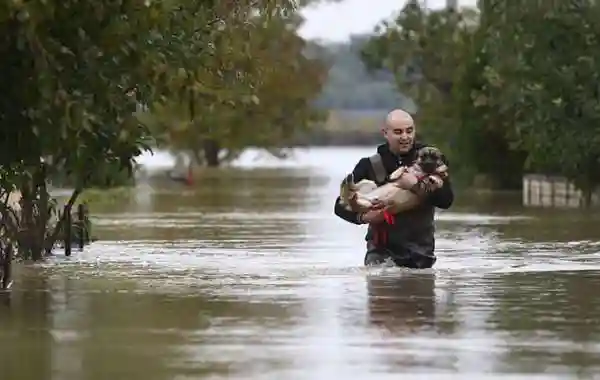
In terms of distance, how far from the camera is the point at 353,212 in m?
18.0

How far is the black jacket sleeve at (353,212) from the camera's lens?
18078 millimetres

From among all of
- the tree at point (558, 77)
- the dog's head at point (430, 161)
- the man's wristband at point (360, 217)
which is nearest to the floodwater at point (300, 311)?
the man's wristband at point (360, 217)

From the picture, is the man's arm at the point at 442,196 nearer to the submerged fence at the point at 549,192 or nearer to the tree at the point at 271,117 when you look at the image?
the submerged fence at the point at 549,192

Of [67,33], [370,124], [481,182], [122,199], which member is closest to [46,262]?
[67,33]

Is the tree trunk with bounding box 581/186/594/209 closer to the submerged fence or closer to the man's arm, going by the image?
the submerged fence

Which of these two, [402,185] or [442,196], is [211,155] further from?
[402,185]

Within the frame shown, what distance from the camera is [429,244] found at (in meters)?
18.8

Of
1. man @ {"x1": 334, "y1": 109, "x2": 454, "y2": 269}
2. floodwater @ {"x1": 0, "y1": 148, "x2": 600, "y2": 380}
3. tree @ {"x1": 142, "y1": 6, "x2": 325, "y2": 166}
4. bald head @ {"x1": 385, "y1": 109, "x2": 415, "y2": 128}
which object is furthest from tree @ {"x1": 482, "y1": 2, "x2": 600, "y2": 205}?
bald head @ {"x1": 385, "y1": 109, "x2": 415, "y2": 128}

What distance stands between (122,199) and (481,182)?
1601cm

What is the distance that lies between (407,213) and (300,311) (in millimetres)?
3353

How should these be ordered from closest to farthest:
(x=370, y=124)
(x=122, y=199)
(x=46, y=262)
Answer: (x=46, y=262), (x=122, y=199), (x=370, y=124)

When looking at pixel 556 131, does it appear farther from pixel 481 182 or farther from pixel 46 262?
pixel 481 182

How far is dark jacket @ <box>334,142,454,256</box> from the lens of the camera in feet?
Answer: 59.3

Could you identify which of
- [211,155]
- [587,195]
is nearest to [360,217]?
[587,195]
